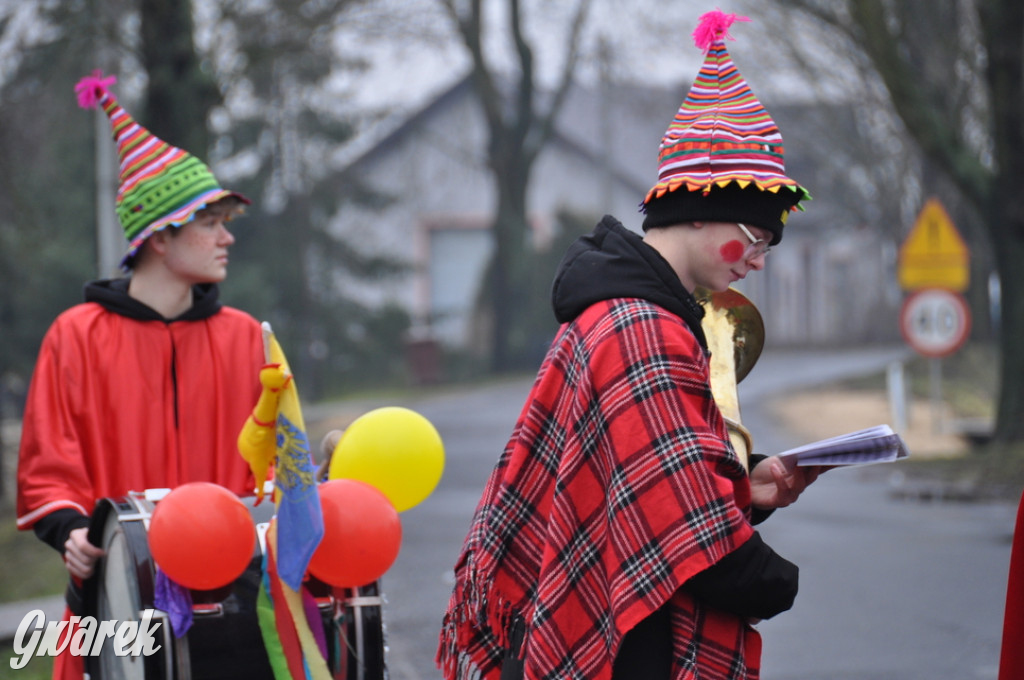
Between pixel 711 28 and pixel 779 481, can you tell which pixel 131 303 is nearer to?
pixel 711 28

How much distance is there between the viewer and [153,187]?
12.8 ft

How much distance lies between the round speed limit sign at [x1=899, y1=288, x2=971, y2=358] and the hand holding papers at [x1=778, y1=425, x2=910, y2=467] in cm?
1197

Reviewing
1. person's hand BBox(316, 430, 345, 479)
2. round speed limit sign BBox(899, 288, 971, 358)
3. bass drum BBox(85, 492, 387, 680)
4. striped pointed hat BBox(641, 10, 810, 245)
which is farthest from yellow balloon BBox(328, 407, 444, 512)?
round speed limit sign BBox(899, 288, 971, 358)

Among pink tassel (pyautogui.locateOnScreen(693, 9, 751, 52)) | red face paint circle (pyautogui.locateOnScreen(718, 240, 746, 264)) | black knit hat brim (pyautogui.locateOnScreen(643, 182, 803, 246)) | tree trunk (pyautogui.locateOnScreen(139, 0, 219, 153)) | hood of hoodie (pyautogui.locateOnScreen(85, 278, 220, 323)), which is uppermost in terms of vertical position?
tree trunk (pyautogui.locateOnScreen(139, 0, 219, 153))

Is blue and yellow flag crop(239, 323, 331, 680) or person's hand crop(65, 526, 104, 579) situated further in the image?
person's hand crop(65, 526, 104, 579)

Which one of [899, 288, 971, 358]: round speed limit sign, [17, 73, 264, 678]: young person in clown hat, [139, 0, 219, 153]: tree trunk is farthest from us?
[899, 288, 971, 358]: round speed limit sign

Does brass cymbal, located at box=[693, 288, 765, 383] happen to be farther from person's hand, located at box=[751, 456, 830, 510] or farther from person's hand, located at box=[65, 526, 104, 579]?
person's hand, located at box=[65, 526, 104, 579]

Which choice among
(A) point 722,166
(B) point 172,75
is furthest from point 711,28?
(B) point 172,75

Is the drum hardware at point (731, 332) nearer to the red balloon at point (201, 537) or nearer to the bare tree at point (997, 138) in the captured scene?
the red balloon at point (201, 537)

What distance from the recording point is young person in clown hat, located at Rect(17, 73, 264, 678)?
3.54 metres

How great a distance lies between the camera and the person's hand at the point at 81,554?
3.27m

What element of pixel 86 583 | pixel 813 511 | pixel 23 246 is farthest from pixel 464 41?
pixel 86 583

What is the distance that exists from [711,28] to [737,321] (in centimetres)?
60

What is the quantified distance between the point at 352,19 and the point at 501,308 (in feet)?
57.5
